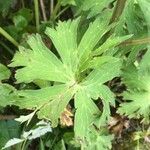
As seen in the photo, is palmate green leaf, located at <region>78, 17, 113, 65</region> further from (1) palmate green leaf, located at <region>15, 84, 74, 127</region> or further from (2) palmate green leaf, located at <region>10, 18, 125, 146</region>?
(1) palmate green leaf, located at <region>15, 84, 74, 127</region>

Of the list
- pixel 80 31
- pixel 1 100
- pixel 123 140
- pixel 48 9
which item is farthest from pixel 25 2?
pixel 123 140

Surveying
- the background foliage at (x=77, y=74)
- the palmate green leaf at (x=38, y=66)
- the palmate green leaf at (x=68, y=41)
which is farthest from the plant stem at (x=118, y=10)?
the palmate green leaf at (x=38, y=66)

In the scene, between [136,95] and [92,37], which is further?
[136,95]

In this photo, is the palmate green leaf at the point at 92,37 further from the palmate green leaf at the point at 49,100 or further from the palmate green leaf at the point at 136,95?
the palmate green leaf at the point at 136,95

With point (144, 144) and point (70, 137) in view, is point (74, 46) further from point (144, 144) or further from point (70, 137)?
point (144, 144)

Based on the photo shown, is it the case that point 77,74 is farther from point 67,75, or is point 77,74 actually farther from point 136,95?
point 136,95

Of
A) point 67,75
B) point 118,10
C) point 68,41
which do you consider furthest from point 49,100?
point 118,10

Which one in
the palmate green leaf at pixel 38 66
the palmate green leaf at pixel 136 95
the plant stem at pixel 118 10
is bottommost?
the palmate green leaf at pixel 136 95

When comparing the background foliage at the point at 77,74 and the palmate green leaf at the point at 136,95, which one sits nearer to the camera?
the background foliage at the point at 77,74
